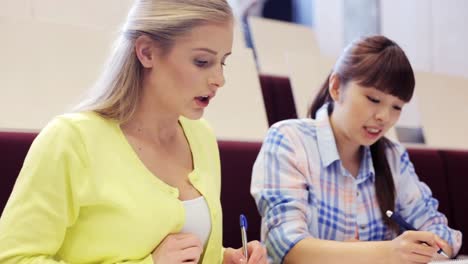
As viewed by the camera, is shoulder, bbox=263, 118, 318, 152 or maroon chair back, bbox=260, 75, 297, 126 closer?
shoulder, bbox=263, 118, 318, 152

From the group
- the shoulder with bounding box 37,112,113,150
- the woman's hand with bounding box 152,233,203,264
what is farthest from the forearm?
the shoulder with bounding box 37,112,113,150

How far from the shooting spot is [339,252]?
0.88 metres

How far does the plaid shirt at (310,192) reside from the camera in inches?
37.3

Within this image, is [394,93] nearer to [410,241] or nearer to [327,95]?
[327,95]

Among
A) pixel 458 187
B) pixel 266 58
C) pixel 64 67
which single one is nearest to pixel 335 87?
pixel 64 67

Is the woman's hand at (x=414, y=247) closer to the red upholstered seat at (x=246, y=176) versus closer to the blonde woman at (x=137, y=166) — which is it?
the blonde woman at (x=137, y=166)

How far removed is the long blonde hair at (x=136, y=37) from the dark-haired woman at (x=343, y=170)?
34 centimetres

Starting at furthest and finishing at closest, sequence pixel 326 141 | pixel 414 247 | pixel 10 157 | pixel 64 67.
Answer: pixel 64 67 → pixel 326 141 → pixel 10 157 → pixel 414 247

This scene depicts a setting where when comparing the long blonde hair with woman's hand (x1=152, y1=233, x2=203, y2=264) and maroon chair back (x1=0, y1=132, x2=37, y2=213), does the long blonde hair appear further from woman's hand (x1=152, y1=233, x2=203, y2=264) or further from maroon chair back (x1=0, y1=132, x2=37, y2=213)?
maroon chair back (x1=0, y1=132, x2=37, y2=213)

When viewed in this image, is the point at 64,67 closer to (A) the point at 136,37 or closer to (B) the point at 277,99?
(A) the point at 136,37

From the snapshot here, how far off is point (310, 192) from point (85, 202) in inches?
18.6

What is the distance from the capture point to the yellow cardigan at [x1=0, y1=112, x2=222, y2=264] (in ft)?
1.99

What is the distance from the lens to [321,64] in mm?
1738

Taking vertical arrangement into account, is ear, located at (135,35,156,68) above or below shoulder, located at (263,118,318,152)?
above
